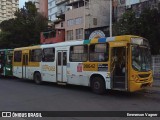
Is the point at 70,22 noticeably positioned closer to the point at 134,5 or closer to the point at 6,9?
the point at 134,5

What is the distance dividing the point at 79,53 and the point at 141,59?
3.59 meters

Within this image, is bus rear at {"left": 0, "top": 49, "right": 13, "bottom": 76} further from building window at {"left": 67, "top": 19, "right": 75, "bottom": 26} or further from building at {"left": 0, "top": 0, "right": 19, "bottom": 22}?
building at {"left": 0, "top": 0, "right": 19, "bottom": 22}

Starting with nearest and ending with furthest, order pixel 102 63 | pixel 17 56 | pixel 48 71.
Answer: pixel 102 63 → pixel 48 71 → pixel 17 56

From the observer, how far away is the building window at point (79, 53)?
53.0 feet

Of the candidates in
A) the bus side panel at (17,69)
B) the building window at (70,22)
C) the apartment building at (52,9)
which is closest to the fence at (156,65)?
the bus side panel at (17,69)

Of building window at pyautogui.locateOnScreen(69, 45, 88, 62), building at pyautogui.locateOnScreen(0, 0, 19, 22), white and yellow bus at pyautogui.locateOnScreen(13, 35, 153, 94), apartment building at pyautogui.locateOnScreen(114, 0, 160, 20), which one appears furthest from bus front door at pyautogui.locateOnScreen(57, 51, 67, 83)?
building at pyautogui.locateOnScreen(0, 0, 19, 22)

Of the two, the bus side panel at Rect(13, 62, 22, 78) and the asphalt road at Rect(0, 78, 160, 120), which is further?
the bus side panel at Rect(13, 62, 22, 78)

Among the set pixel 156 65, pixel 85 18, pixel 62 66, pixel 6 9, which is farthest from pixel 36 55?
pixel 6 9

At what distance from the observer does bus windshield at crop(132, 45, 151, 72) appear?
46.2 ft

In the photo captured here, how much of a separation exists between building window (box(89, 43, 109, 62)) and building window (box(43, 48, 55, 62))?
12.2ft

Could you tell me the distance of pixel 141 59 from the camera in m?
14.5

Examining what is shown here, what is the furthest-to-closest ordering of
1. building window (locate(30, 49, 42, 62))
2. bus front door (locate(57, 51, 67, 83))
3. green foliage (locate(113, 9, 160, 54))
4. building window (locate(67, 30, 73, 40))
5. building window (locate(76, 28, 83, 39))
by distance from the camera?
1. building window (locate(67, 30, 73, 40))
2. building window (locate(76, 28, 83, 39))
3. green foliage (locate(113, 9, 160, 54))
4. building window (locate(30, 49, 42, 62))
5. bus front door (locate(57, 51, 67, 83))

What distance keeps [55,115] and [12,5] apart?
15187 cm

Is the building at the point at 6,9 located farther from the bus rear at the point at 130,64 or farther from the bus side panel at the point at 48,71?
the bus rear at the point at 130,64
